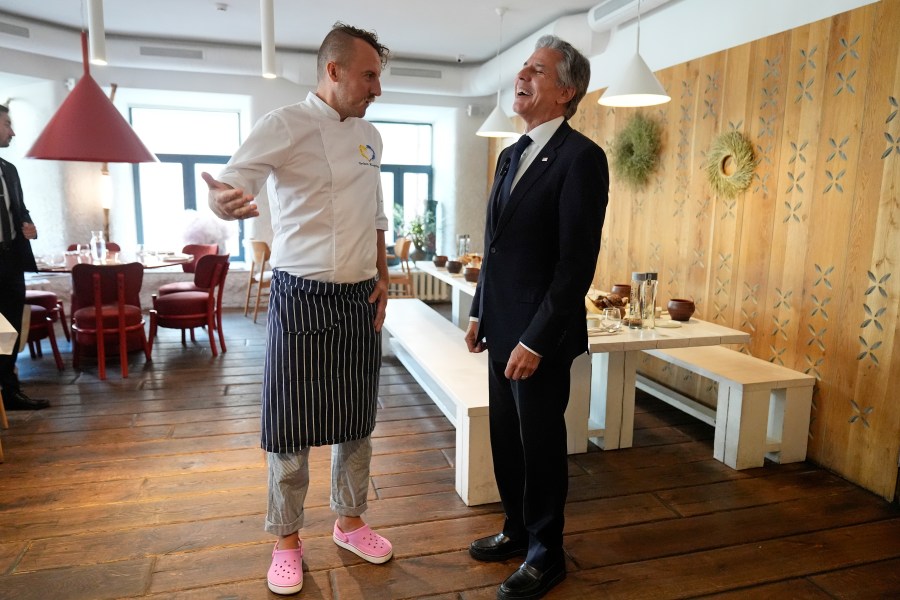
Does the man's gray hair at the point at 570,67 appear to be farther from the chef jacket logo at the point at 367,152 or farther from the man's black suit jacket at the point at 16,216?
the man's black suit jacket at the point at 16,216

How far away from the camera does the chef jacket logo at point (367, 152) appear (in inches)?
77.3

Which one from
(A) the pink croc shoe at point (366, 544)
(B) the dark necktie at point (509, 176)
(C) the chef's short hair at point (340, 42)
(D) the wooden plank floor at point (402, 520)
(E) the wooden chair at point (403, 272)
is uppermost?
(C) the chef's short hair at point (340, 42)

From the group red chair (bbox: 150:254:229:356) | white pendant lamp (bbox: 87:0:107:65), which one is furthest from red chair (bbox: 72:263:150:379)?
white pendant lamp (bbox: 87:0:107:65)

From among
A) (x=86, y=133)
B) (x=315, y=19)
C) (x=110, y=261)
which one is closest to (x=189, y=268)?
(x=110, y=261)

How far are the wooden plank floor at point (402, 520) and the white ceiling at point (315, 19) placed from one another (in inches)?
136

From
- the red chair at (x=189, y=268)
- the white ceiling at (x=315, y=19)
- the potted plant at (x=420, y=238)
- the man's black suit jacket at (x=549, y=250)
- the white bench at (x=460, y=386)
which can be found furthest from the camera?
the potted plant at (x=420, y=238)

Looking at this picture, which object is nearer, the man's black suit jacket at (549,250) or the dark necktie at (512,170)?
the man's black suit jacket at (549,250)

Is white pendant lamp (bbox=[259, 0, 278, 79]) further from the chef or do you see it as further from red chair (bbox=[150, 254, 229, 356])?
the chef

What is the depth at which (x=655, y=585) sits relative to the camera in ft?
6.88

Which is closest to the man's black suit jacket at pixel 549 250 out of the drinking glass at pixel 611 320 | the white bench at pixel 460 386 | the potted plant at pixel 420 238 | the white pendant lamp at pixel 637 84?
the white bench at pixel 460 386

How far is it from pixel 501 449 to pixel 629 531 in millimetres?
741

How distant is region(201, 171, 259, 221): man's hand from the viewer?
162 cm

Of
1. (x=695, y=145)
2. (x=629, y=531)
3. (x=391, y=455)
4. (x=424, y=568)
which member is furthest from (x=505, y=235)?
(x=695, y=145)

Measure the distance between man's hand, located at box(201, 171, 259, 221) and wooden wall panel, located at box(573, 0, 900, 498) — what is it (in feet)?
8.79
